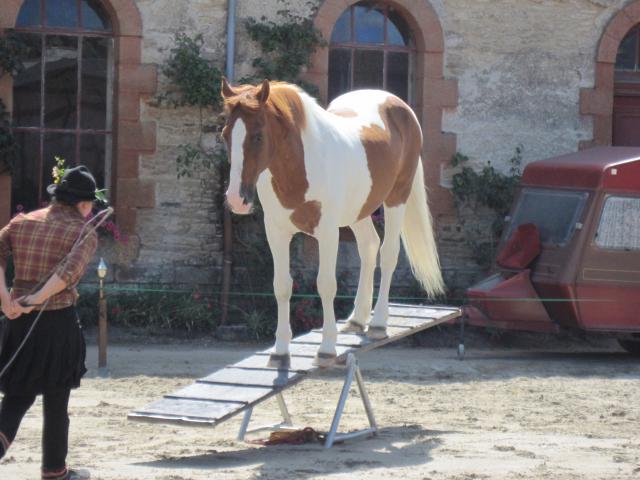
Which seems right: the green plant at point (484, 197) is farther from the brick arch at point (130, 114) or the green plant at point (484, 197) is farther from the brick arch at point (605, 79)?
the brick arch at point (130, 114)

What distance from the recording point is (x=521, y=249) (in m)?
13.4

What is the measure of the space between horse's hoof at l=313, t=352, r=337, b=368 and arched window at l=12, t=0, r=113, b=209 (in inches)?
263

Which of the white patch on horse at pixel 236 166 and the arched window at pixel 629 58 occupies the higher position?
the arched window at pixel 629 58

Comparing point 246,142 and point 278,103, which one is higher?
point 278,103

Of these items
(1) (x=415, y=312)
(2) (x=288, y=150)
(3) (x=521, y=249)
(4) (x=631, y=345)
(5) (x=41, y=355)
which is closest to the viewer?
(5) (x=41, y=355)

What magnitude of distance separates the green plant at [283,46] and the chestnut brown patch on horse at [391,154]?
4.89m

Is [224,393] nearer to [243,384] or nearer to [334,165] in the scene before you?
[243,384]

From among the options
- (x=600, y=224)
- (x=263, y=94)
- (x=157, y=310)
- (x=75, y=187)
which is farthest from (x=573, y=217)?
(x=75, y=187)

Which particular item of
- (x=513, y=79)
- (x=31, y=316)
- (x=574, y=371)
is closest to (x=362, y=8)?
(x=513, y=79)

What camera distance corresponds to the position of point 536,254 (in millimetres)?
13297

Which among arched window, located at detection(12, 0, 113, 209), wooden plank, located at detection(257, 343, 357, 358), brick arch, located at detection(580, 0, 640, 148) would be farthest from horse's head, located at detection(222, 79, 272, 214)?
brick arch, located at detection(580, 0, 640, 148)

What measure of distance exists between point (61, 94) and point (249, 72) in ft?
6.77

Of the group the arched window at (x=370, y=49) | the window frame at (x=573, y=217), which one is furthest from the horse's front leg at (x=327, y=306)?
the arched window at (x=370, y=49)

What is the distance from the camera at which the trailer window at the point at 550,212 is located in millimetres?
13117
